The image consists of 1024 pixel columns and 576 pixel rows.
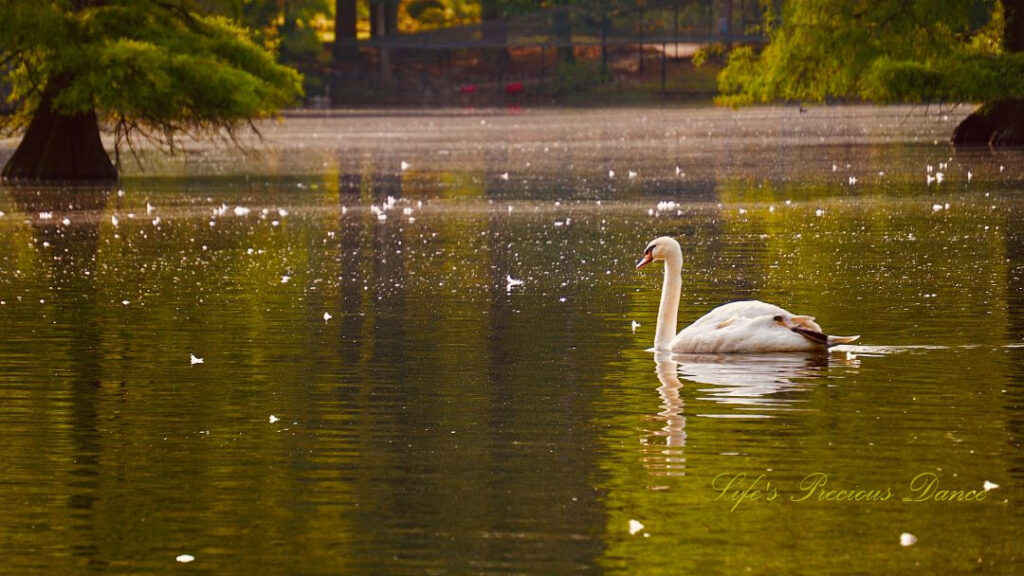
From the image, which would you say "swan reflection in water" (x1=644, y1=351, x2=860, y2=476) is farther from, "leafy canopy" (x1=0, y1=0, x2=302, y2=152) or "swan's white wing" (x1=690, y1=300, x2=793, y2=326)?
"leafy canopy" (x1=0, y1=0, x2=302, y2=152)

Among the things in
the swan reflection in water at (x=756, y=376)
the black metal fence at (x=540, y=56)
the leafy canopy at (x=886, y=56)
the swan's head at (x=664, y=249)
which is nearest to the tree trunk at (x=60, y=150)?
the leafy canopy at (x=886, y=56)

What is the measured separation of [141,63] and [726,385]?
3053 cm

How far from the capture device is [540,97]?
441 feet

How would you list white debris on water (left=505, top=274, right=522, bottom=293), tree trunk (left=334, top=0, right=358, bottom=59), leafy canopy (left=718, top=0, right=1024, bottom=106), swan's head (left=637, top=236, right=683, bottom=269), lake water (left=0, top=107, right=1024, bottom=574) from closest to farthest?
lake water (left=0, top=107, right=1024, bottom=574) → swan's head (left=637, top=236, right=683, bottom=269) → white debris on water (left=505, top=274, right=522, bottom=293) → leafy canopy (left=718, top=0, right=1024, bottom=106) → tree trunk (left=334, top=0, right=358, bottom=59)

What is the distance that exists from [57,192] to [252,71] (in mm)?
5587

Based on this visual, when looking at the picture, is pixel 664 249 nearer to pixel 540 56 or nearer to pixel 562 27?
pixel 562 27

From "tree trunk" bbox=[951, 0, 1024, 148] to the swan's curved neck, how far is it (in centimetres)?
3630

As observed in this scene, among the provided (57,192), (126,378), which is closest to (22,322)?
(126,378)

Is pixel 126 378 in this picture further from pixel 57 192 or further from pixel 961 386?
pixel 57 192

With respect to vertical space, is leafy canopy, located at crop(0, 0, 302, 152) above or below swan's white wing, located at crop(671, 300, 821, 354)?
above

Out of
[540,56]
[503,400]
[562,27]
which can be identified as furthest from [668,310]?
[540,56]

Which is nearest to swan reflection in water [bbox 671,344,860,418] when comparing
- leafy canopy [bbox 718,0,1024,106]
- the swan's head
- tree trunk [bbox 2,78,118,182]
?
the swan's head

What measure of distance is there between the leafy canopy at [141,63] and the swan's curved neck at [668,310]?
27782 mm

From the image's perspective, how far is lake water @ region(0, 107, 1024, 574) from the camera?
9.66 m
